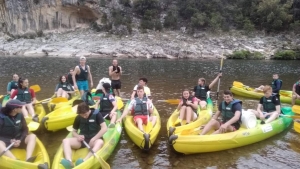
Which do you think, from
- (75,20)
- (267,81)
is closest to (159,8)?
(75,20)

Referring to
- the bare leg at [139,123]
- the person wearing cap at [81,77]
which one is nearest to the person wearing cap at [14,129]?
the bare leg at [139,123]

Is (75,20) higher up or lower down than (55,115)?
higher up

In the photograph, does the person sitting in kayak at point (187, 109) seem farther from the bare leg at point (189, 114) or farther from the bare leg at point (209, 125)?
the bare leg at point (209, 125)

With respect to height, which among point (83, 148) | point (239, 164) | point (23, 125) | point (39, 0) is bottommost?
point (239, 164)

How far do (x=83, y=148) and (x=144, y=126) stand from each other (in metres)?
1.76

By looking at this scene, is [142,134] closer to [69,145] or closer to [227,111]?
[69,145]

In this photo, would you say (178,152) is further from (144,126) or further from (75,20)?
(75,20)

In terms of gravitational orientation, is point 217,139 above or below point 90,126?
below

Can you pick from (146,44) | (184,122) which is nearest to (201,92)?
(184,122)

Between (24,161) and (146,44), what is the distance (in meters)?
37.0

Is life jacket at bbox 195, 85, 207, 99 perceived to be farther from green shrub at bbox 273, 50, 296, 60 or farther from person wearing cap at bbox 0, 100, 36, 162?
green shrub at bbox 273, 50, 296, 60

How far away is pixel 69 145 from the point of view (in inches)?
203

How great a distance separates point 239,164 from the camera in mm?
5754

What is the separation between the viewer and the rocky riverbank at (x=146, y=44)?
3897 cm
